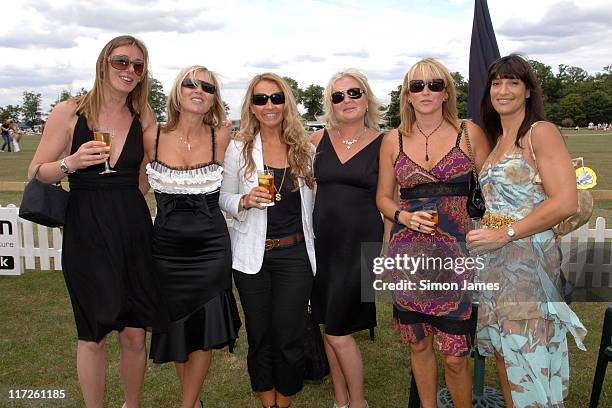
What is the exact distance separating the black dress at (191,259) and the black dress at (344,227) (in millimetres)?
683

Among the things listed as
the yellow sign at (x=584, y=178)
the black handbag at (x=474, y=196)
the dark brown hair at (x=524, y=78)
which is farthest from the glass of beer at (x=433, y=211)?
the yellow sign at (x=584, y=178)

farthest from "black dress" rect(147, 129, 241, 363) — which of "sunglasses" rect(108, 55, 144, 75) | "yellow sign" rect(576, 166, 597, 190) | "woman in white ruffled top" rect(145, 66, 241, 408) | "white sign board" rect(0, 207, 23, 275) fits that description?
"white sign board" rect(0, 207, 23, 275)

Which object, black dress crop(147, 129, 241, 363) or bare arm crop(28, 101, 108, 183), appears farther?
black dress crop(147, 129, 241, 363)

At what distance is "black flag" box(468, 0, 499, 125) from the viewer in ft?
12.4

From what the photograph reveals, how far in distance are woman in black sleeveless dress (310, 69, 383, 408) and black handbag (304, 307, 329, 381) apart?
33cm

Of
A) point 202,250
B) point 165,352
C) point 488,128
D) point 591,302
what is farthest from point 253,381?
point 591,302

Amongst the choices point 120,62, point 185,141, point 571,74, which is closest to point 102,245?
point 185,141

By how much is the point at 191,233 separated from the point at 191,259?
0.19 meters

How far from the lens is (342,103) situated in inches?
141

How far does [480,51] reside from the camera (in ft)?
12.5

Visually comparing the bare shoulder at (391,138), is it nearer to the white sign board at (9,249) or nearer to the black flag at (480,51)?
the black flag at (480,51)

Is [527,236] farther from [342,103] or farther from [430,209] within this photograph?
[342,103]

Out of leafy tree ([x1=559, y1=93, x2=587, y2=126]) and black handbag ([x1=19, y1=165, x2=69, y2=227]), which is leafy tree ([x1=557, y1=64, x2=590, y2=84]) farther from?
black handbag ([x1=19, y1=165, x2=69, y2=227])

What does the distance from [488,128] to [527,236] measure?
0.79 meters
